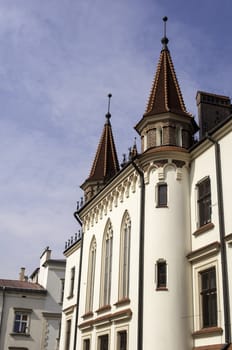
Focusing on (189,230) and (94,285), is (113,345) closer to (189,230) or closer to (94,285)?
(94,285)

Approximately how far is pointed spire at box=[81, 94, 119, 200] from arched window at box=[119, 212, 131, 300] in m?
7.25

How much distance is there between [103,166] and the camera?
1227 inches

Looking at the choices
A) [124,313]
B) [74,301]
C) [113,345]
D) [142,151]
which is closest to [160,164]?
[142,151]

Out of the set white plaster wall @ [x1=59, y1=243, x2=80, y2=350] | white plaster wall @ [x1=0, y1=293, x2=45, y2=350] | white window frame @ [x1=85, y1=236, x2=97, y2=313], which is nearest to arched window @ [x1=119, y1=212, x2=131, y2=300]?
white window frame @ [x1=85, y1=236, x2=97, y2=313]

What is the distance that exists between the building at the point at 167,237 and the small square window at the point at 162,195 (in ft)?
0.14

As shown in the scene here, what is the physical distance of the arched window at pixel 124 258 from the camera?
2237 centimetres

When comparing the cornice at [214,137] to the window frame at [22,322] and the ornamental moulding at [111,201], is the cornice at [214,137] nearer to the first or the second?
the ornamental moulding at [111,201]

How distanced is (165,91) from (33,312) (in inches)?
1094

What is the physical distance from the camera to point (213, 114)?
22.9 metres

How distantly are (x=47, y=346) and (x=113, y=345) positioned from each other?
2289 centimetres

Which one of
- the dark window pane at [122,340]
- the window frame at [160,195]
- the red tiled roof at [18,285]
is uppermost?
the red tiled roof at [18,285]

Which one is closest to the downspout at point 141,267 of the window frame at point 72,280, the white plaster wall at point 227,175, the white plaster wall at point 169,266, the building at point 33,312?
the white plaster wall at point 169,266

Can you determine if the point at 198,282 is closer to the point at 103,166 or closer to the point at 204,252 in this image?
the point at 204,252

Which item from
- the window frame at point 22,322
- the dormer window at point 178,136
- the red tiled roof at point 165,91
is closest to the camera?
the dormer window at point 178,136
